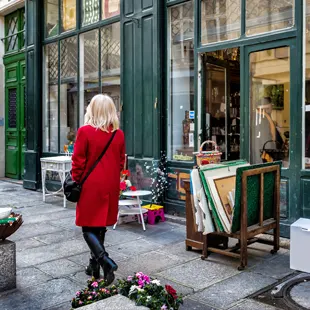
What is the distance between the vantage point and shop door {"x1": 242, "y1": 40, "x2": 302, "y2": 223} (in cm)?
585

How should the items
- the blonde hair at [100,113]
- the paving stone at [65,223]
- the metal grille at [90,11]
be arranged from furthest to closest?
the metal grille at [90,11] < the paving stone at [65,223] < the blonde hair at [100,113]

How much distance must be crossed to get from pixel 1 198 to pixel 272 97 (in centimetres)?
655

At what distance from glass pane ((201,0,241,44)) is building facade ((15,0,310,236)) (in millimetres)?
17

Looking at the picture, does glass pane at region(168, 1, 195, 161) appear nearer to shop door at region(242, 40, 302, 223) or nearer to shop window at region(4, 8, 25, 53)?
shop door at region(242, 40, 302, 223)

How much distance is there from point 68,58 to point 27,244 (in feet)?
17.8

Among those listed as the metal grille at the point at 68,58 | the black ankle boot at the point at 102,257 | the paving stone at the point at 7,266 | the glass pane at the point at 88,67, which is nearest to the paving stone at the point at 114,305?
the black ankle boot at the point at 102,257

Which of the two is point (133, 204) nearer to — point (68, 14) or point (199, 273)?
point (199, 273)

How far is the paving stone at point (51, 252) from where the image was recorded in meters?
5.20

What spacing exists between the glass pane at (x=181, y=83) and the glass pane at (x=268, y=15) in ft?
4.01

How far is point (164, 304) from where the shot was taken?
2805 mm

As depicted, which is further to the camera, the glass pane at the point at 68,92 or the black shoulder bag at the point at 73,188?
the glass pane at the point at 68,92

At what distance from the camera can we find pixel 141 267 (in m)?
4.91

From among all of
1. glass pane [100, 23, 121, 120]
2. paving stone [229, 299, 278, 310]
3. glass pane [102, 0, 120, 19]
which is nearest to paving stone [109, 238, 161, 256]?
paving stone [229, 299, 278, 310]

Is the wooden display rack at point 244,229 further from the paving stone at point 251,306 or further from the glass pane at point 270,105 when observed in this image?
the glass pane at point 270,105
